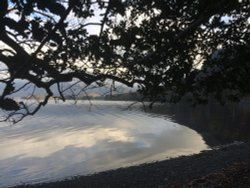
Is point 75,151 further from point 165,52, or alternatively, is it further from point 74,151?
point 165,52

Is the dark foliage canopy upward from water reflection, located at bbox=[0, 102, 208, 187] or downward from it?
upward

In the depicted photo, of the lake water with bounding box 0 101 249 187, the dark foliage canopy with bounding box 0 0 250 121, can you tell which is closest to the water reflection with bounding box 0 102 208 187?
the lake water with bounding box 0 101 249 187

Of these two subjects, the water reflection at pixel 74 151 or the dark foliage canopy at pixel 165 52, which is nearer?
the dark foliage canopy at pixel 165 52

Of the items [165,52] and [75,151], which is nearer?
[165,52]

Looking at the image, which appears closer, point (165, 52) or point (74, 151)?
point (165, 52)

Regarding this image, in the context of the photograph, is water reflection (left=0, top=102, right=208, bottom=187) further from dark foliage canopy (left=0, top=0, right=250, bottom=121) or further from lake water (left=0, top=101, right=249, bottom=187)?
dark foliage canopy (left=0, top=0, right=250, bottom=121)

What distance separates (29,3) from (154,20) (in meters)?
4.39

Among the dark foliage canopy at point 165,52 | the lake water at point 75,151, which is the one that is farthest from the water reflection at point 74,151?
the dark foliage canopy at point 165,52

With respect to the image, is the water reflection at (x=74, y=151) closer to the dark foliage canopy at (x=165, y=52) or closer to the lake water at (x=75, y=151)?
the lake water at (x=75, y=151)

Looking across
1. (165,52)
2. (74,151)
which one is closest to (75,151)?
(74,151)

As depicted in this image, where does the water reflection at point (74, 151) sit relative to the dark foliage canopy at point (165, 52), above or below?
below

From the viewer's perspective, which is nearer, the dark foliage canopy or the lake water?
the dark foliage canopy

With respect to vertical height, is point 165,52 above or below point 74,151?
above

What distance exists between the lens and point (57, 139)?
47344 mm
